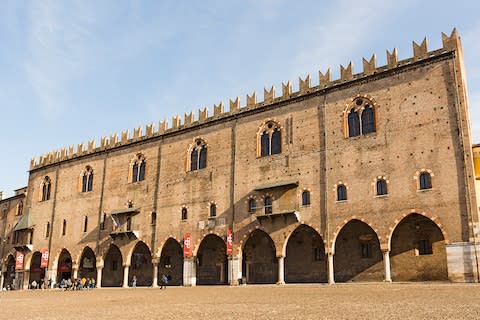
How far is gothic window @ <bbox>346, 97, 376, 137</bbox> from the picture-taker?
87.8 ft

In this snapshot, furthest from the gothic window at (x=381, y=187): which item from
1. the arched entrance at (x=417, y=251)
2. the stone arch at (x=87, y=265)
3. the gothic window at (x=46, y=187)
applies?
the gothic window at (x=46, y=187)

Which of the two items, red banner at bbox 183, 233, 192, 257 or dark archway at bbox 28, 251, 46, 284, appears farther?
dark archway at bbox 28, 251, 46, 284

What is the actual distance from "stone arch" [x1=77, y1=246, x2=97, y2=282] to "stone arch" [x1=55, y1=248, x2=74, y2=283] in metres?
1.05

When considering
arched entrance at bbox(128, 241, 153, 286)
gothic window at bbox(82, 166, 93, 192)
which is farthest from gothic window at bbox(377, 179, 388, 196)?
gothic window at bbox(82, 166, 93, 192)

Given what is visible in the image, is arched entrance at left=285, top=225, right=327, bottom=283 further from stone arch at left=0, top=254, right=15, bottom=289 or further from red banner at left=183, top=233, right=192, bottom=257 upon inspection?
stone arch at left=0, top=254, right=15, bottom=289

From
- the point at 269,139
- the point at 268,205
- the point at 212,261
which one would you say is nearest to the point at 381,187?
the point at 268,205

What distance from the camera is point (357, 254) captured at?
27.6 meters

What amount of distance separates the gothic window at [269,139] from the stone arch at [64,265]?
21.6 meters

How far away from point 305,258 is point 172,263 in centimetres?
1188

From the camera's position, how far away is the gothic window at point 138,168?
3742 centimetres

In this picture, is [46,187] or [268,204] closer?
[268,204]

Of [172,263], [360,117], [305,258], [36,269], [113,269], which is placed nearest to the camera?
[360,117]

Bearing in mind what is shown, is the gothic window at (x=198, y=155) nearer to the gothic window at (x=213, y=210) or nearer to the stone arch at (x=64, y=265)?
the gothic window at (x=213, y=210)

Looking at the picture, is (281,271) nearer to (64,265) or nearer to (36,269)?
(64,265)
